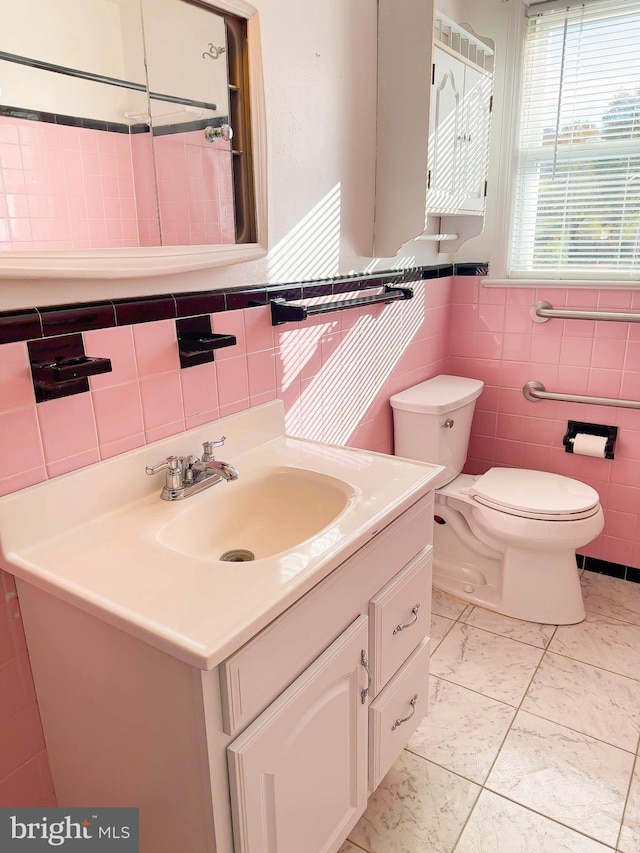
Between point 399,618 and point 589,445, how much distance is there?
4.39ft

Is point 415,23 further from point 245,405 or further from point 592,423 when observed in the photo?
point 592,423

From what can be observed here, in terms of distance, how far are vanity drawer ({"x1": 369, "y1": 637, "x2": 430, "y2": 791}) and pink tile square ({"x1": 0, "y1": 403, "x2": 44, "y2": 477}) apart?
33.1 inches

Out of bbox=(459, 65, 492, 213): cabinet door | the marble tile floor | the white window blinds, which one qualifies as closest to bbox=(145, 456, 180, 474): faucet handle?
the marble tile floor

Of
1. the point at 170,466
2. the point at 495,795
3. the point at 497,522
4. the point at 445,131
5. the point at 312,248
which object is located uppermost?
the point at 445,131

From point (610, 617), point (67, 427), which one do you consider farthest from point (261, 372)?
point (610, 617)

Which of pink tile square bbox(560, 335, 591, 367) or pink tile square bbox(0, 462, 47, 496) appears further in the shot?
pink tile square bbox(560, 335, 591, 367)

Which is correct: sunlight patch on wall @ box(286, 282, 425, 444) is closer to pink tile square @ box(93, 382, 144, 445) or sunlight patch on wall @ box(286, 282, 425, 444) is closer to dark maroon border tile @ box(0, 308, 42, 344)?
pink tile square @ box(93, 382, 144, 445)

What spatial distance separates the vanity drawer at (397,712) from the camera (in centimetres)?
130

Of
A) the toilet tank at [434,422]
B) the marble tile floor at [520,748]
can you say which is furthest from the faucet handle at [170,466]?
the toilet tank at [434,422]

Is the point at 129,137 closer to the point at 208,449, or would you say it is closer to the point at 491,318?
the point at 208,449

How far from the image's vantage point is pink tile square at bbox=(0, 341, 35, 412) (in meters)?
0.99

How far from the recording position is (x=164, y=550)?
40.9 inches

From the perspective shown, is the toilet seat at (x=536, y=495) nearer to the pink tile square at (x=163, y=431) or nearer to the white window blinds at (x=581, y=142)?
the white window blinds at (x=581, y=142)

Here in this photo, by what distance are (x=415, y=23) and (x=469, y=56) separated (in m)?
0.50
